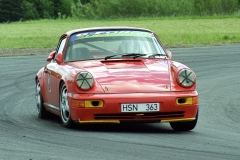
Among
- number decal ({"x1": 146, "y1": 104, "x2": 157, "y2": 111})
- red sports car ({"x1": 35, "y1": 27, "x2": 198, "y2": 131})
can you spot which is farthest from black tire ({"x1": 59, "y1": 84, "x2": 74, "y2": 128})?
number decal ({"x1": 146, "y1": 104, "x2": 157, "y2": 111})

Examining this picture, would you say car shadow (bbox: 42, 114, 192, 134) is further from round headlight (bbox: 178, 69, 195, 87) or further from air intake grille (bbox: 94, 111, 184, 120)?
round headlight (bbox: 178, 69, 195, 87)

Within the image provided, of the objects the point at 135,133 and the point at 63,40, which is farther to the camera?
the point at 63,40

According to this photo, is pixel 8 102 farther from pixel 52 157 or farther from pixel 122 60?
pixel 52 157

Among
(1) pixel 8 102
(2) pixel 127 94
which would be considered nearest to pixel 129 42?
(2) pixel 127 94

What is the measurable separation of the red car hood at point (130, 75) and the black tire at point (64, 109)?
1.21 ft

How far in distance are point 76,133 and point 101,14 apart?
9945cm

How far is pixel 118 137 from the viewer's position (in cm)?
805

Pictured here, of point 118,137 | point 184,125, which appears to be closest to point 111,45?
point 184,125

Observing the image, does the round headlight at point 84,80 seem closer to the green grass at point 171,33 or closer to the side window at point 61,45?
the side window at point 61,45

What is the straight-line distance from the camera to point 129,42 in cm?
986

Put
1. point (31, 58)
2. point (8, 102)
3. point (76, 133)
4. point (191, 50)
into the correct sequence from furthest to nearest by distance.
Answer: point (191, 50) → point (31, 58) → point (8, 102) → point (76, 133)

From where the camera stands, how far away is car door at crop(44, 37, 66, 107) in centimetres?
958

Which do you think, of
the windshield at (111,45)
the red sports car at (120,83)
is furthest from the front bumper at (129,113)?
the windshield at (111,45)

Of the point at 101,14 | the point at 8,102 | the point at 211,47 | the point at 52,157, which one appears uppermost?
the point at 52,157
